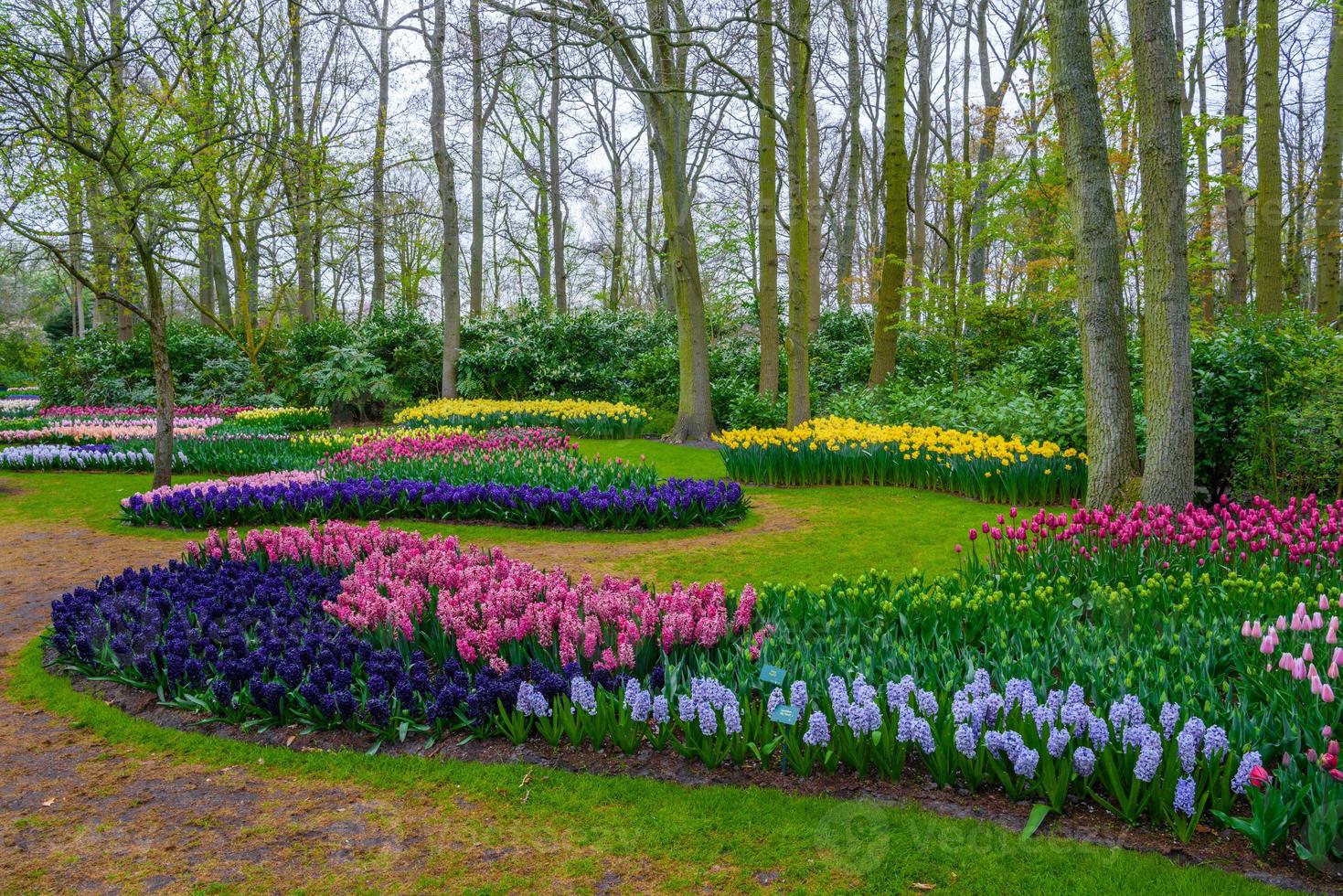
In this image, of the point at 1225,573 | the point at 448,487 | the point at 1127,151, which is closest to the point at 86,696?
the point at 448,487

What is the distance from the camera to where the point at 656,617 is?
4016mm

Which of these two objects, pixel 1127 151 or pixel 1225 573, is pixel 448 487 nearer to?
pixel 1225 573

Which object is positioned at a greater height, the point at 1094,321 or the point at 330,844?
the point at 1094,321

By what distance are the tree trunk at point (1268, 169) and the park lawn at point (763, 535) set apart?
6975 millimetres

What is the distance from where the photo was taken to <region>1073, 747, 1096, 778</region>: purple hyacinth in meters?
2.72

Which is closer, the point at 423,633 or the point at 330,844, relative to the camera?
the point at 330,844

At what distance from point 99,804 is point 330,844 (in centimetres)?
100

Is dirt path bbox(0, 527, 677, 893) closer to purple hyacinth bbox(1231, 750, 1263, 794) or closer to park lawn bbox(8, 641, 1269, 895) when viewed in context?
park lawn bbox(8, 641, 1269, 895)

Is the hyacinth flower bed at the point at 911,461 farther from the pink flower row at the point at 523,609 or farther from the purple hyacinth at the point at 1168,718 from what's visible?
the purple hyacinth at the point at 1168,718

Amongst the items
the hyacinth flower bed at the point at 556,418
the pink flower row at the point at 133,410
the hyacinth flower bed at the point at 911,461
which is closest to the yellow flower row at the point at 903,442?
the hyacinth flower bed at the point at 911,461

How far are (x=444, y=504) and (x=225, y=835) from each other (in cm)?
552

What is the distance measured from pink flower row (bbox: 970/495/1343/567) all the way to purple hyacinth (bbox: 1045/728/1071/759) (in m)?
1.92

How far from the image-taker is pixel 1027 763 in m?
2.76

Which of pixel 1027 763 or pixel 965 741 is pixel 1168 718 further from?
pixel 965 741
